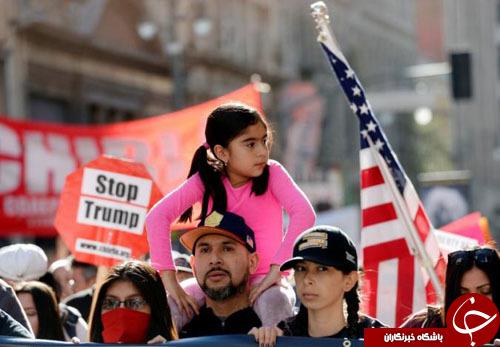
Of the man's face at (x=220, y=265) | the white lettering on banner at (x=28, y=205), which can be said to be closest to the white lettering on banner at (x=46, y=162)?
the white lettering on banner at (x=28, y=205)

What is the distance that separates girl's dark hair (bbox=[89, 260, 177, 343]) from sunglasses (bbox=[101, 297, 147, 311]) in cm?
2

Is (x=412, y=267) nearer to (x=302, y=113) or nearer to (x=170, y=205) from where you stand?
(x=170, y=205)

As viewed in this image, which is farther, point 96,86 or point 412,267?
point 96,86

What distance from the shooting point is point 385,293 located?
7035 mm

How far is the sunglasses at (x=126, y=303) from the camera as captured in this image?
5160mm

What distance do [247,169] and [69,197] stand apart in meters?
3.15

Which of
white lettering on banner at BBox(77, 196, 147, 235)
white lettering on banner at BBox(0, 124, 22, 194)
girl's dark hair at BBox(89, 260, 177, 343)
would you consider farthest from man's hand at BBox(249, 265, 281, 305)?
white lettering on banner at BBox(0, 124, 22, 194)

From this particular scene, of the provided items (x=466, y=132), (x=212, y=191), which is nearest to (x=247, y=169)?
(x=212, y=191)

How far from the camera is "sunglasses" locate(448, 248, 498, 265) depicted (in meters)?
5.39

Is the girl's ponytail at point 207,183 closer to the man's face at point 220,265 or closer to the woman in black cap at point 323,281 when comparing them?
the man's face at point 220,265

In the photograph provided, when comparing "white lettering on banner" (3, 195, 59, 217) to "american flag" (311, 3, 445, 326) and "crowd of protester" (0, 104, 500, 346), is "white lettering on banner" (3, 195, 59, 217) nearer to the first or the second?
"american flag" (311, 3, 445, 326)

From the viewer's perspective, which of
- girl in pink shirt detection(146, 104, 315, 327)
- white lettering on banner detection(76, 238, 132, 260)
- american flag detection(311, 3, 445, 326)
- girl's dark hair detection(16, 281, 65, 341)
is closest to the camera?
girl in pink shirt detection(146, 104, 315, 327)

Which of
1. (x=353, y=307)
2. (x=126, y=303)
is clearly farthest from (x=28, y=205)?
→ (x=353, y=307)

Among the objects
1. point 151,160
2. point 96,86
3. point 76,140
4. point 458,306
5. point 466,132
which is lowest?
point 458,306
